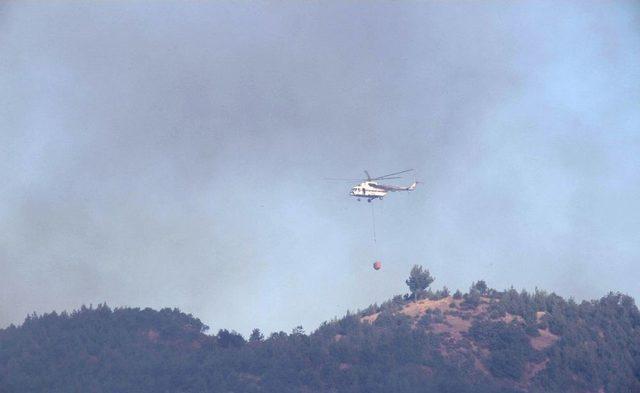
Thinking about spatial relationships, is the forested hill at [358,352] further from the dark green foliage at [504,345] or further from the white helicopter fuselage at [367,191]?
the white helicopter fuselage at [367,191]

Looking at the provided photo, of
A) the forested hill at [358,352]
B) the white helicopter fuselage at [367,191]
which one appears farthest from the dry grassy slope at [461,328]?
the white helicopter fuselage at [367,191]

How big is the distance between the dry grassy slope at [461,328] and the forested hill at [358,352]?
194 millimetres

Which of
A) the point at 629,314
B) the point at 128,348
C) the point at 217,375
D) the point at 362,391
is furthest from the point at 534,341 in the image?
the point at 128,348

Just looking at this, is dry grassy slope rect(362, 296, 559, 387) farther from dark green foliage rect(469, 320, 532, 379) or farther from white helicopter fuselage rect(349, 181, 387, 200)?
white helicopter fuselage rect(349, 181, 387, 200)

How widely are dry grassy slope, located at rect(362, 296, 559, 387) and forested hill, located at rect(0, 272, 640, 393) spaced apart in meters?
0.19

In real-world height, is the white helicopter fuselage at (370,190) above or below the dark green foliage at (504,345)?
above

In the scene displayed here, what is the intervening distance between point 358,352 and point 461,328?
1850cm

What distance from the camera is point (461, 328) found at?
150875 mm

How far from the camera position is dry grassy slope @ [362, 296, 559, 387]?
465ft

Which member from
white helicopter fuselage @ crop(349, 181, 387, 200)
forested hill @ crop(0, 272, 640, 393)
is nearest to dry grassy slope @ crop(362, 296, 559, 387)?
forested hill @ crop(0, 272, 640, 393)

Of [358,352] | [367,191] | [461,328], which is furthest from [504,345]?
[367,191]

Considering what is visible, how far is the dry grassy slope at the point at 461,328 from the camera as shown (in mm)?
141625

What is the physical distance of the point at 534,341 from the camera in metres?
148

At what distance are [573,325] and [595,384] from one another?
49.3 feet
